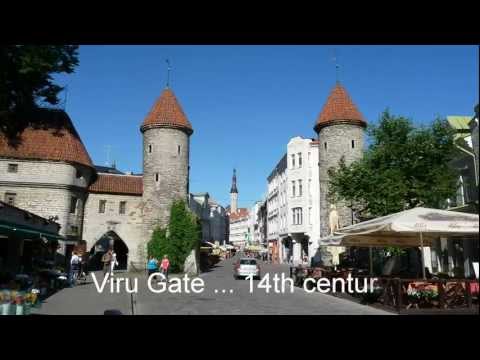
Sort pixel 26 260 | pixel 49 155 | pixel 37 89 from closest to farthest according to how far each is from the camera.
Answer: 1. pixel 26 260
2. pixel 37 89
3. pixel 49 155

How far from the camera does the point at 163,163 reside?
106ft

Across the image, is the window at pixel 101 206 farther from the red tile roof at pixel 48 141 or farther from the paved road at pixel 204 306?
the paved road at pixel 204 306

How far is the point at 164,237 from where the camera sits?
30266mm

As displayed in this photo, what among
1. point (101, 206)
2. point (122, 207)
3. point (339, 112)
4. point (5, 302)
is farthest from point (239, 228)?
point (5, 302)

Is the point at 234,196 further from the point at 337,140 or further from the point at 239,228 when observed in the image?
the point at 337,140

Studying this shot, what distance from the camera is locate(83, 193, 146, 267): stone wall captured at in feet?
103

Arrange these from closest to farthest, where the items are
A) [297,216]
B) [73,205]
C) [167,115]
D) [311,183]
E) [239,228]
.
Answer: [73,205], [167,115], [311,183], [297,216], [239,228]

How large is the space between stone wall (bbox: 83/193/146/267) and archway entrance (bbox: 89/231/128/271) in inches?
30.5

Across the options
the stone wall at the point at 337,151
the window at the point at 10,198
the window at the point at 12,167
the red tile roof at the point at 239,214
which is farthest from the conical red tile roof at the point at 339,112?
the red tile roof at the point at 239,214

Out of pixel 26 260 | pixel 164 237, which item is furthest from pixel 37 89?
pixel 164 237

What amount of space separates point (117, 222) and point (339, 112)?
1891 cm
